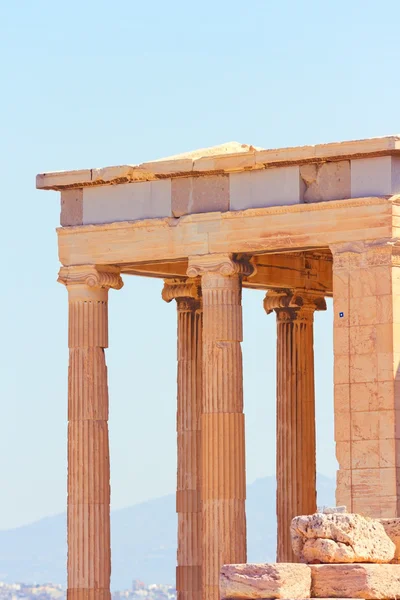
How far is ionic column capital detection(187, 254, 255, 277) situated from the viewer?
5844 centimetres

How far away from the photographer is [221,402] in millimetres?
58594

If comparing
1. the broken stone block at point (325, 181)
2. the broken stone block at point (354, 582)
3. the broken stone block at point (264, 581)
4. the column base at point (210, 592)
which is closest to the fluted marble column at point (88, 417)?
the column base at point (210, 592)

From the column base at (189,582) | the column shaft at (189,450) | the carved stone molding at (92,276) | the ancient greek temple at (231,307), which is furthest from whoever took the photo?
the column shaft at (189,450)

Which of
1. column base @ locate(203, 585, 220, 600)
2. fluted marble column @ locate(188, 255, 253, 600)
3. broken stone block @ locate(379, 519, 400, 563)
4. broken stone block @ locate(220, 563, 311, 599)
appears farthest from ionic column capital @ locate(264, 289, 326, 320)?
broken stone block @ locate(220, 563, 311, 599)

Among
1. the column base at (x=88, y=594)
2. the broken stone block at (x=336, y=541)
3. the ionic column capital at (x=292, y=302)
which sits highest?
the ionic column capital at (x=292, y=302)

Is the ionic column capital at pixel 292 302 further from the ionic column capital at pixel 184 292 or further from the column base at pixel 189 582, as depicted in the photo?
the column base at pixel 189 582

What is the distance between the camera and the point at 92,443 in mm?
60781

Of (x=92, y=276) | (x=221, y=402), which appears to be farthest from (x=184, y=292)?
(x=221, y=402)

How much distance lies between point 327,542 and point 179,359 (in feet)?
83.1

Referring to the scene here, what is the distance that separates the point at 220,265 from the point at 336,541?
1931cm

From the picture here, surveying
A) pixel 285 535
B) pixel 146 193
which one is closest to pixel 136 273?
pixel 146 193

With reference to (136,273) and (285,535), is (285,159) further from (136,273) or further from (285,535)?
(285,535)

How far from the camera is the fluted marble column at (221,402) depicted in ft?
192

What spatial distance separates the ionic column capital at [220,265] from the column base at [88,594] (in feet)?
26.3
